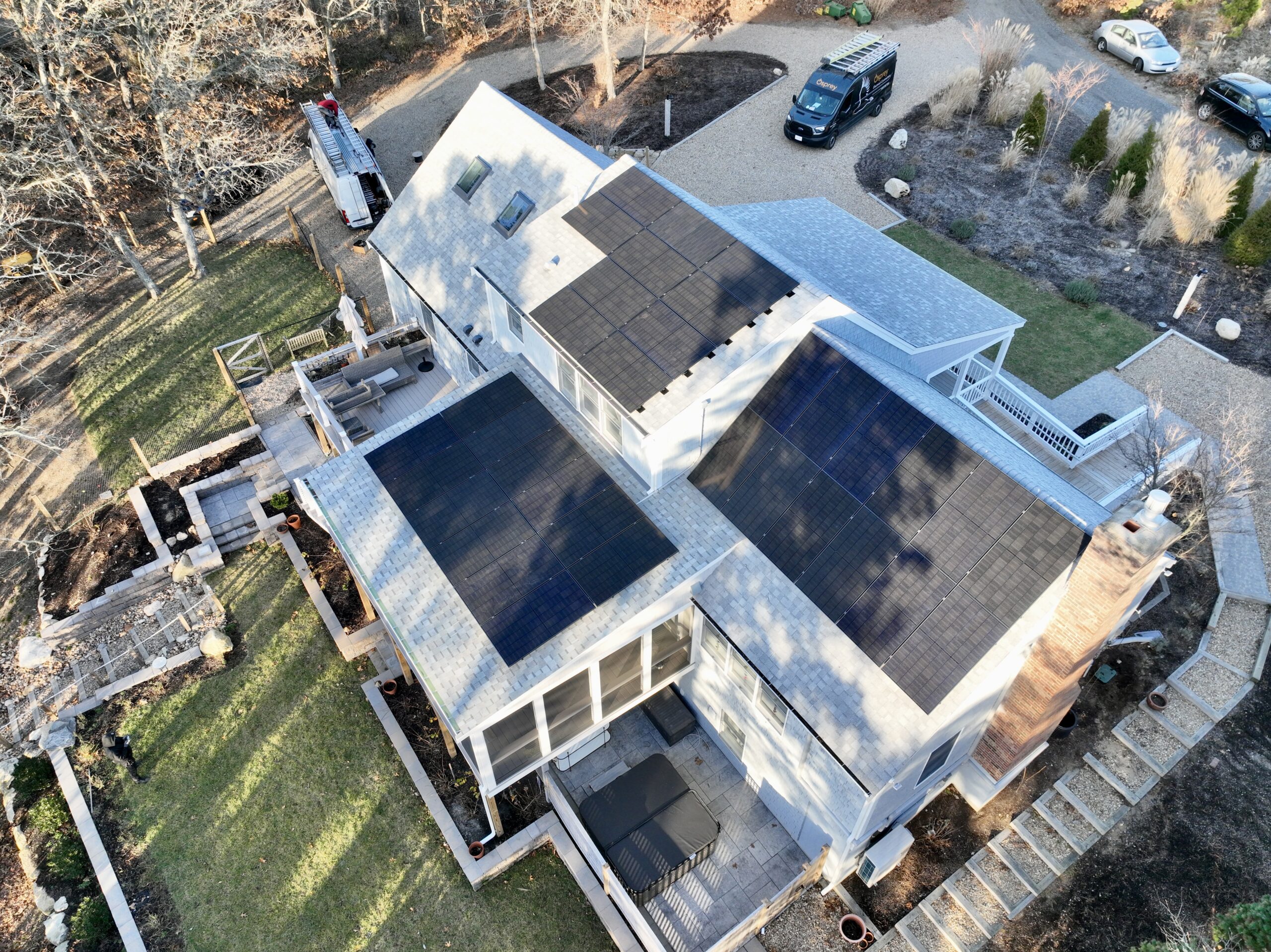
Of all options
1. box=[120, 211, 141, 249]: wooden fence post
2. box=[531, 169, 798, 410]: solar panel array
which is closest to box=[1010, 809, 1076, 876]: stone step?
box=[531, 169, 798, 410]: solar panel array

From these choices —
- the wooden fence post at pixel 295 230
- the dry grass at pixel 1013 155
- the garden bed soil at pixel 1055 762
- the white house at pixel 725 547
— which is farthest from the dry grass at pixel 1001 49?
the wooden fence post at pixel 295 230

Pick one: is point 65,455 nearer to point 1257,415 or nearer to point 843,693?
point 843,693

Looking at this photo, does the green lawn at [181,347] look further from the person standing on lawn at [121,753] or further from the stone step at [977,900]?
the stone step at [977,900]

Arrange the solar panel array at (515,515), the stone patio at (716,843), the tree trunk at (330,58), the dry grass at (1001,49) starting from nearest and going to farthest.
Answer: the solar panel array at (515,515) < the stone patio at (716,843) < the dry grass at (1001,49) < the tree trunk at (330,58)

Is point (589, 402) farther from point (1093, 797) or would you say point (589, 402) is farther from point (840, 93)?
point (840, 93)

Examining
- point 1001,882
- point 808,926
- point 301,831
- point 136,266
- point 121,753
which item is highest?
point 136,266

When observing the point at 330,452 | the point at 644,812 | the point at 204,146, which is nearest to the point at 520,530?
the point at 644,812

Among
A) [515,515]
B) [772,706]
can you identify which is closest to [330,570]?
[515,515]
